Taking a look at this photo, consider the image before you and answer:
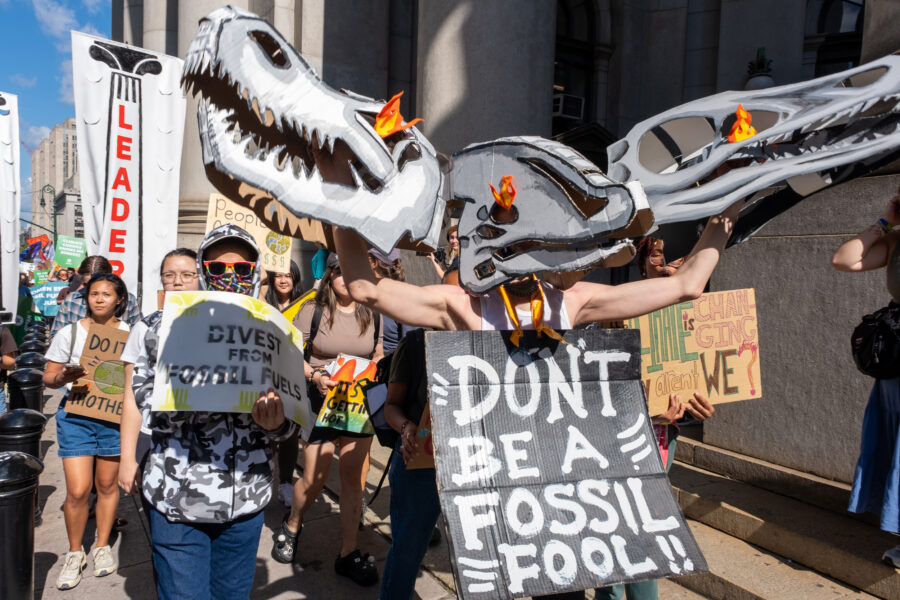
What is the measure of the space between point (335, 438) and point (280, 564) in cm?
97

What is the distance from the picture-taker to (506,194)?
215 centimetres

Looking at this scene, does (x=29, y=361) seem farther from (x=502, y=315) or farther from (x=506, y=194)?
(x=506, y=194)

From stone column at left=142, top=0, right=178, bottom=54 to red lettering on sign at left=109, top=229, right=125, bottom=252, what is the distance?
7117mm

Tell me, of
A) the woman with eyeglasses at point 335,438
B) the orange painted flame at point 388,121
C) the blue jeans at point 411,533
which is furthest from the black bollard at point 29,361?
the orange painted flame at point 388,121

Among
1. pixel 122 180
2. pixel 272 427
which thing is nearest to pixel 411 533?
pixel 272 427

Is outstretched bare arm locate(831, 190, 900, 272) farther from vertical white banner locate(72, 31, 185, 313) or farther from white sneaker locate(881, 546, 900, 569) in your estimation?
vertical white banner locate(72, 31, 185, 313)

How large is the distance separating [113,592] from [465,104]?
5.52 m

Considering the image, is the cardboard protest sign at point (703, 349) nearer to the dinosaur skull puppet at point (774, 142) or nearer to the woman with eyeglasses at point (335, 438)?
the dinosaur skull puppet at point (774, 142)

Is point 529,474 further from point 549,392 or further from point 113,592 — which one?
point 113,592

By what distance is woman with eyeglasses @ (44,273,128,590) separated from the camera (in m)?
4.07

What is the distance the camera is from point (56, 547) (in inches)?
186

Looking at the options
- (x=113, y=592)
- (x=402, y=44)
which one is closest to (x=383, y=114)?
(x=113, y=592)

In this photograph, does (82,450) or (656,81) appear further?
(656,81)

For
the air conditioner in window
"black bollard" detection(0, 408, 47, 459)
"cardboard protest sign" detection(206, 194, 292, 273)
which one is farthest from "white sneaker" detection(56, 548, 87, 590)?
the air conditioner in window
